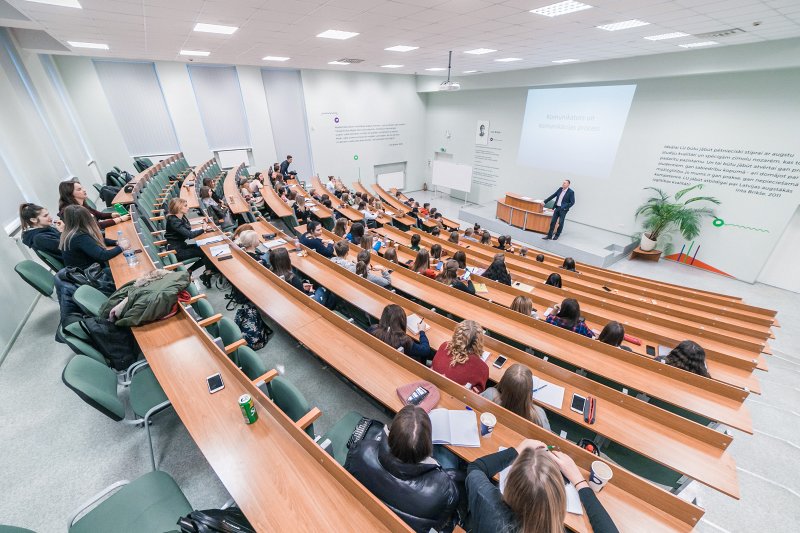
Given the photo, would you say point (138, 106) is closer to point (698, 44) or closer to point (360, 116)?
point (360, 116)

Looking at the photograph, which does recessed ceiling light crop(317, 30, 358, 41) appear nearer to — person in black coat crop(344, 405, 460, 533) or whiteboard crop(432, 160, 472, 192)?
person in black coat crop(344, 405, 460, 533)

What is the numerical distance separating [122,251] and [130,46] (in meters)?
5.61

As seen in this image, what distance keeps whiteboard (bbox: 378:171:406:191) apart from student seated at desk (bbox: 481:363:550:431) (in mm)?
13906

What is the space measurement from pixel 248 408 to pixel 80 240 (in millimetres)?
3308

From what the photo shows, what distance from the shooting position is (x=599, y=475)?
73.4 inches

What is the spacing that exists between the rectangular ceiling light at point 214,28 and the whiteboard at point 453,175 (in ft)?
33.0

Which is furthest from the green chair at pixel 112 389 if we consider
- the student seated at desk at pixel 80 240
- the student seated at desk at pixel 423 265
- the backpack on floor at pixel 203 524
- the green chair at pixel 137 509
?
the student seated at desk at pixel 423 265

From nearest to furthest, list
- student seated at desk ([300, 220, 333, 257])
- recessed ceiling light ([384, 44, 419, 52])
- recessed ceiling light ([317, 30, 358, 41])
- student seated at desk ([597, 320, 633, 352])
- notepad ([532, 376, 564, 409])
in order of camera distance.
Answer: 1. notepad ([532, 376, 564, 409])
2. student seated at desk ([597, 320, 633, 352])
3. student seated at desk ([300, 220, 333, 257])
4. recessed ceiling light ([317, 30, 358, 41])
5. recessed ceiling light ([384, 44, 419, 52])

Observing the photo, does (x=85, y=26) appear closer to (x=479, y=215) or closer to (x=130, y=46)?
(x=130, y=46)

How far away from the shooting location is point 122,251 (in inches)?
163

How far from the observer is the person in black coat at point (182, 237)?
5.02 metres

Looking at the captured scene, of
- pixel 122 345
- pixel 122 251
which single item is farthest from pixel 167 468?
pixel 122 251

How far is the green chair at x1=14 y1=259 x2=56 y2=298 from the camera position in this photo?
3.53 meters

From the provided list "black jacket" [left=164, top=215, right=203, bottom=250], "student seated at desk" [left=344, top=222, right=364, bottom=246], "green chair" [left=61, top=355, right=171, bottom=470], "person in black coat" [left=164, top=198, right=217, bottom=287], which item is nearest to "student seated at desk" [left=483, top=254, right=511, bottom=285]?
"student seated at desk" [left=344, top=222, right=364, bottom=246]
